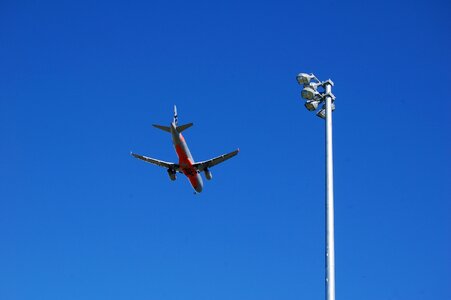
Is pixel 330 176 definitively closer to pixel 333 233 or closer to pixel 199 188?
pixel 333 233

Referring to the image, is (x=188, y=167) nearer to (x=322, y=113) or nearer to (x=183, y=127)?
(x=183, y=127)

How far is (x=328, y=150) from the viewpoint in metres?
19.6

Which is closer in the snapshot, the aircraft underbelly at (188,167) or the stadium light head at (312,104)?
the stadium light head at (312,104)

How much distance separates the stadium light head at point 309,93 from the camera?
816 inches

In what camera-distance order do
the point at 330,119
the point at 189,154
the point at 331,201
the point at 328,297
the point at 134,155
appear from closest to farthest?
the point at 328,297 < the point at 331,201 < the point at 330,119 < the point at 189,154 < the point at 134,155

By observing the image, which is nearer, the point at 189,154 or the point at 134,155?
the point at 189,154

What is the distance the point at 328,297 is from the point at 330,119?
557 cm

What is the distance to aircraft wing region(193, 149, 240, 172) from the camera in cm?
7031

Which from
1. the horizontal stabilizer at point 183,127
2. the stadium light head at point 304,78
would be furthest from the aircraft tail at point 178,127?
the stadium light head at point 304,78

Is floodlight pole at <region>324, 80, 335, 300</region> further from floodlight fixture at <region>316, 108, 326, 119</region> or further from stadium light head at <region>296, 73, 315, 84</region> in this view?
stadium light head at <region>296, 73, 315, 84</region>

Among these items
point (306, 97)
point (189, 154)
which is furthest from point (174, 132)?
point (306, 97)

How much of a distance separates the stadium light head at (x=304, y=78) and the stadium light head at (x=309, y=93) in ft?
0.85

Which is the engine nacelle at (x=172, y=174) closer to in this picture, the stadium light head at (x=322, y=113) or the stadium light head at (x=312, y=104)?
the stadium light head at (x=322, y=113)

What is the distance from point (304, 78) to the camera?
21.0 metres
